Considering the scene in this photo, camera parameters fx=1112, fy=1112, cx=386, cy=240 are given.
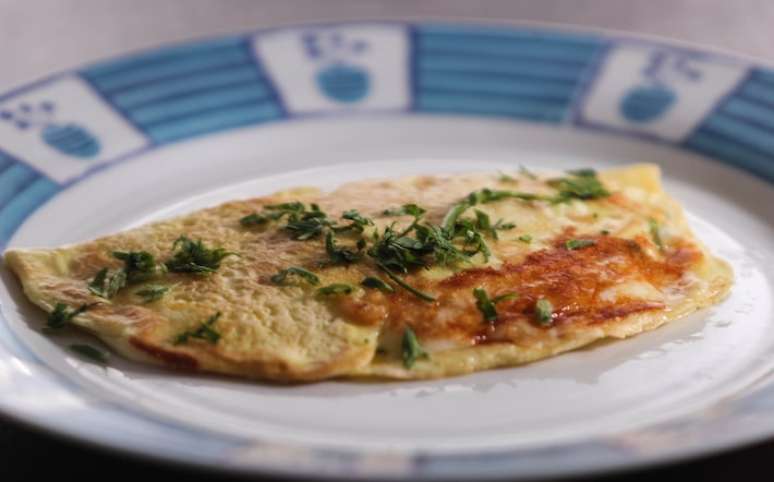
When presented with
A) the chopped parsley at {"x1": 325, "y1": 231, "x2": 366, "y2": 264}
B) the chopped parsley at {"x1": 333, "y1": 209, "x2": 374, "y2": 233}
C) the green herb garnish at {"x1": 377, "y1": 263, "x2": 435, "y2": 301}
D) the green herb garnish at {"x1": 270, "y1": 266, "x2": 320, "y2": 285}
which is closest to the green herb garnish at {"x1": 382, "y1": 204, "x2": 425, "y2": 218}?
the chopped parsley at {"x1": 333, "y1": 209, "x2": 374, "y2": 233}

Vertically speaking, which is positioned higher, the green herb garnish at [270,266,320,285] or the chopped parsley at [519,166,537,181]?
the chopped parsley at [519,166,537,181]

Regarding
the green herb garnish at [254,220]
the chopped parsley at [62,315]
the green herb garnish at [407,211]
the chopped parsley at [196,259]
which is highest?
the green herb garnish at [407,211]

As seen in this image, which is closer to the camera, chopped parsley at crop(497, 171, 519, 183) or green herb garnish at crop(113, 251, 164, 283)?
green herb garnish at crop(113, 251, 164, 283)

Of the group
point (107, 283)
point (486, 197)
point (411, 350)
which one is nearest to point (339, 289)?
point (411, 350)

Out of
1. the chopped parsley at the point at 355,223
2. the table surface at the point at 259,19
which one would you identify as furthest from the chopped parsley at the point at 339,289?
the table surface at the point at 259,19

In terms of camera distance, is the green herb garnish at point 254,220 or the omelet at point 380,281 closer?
the omelet at point 380,281

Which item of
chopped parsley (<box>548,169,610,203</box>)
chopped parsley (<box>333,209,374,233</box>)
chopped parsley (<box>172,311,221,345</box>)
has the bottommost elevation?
chopped parsley (<box>172,311,221,345</box>)

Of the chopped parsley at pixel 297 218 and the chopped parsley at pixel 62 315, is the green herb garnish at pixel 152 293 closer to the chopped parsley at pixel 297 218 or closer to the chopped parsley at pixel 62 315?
the chopped parsley at pixel 62 315

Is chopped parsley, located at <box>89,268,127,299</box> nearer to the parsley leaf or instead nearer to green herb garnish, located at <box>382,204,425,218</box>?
green herb garnish, located at <box>382,204,425,218</box>
